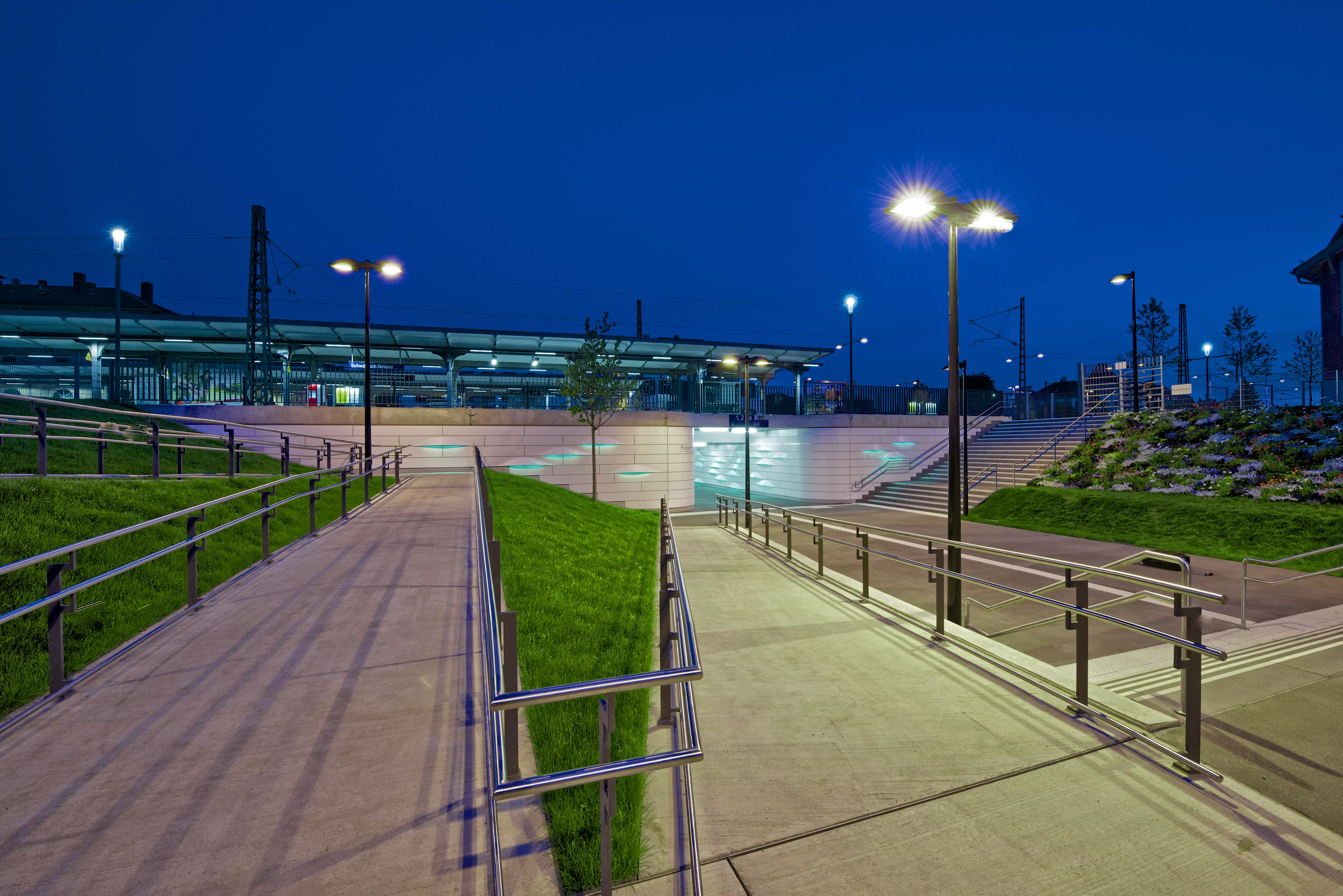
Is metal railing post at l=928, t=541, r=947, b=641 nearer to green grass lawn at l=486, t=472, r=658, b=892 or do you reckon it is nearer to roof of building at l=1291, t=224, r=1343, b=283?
green grass lawn at l=486, t=472, r=658, b=892

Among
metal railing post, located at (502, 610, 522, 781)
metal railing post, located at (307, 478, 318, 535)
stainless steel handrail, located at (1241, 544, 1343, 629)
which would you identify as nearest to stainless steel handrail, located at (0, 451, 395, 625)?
metal railing post, located at (307, 478, 318, 535)

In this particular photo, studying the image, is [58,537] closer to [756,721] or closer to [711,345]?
[756,721]

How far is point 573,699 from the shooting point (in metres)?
2.69

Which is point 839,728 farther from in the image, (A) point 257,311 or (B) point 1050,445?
(B) point 1050,445

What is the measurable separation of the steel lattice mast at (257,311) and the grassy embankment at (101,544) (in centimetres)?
1019

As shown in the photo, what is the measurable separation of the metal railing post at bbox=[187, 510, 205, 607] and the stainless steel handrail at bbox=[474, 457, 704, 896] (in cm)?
320

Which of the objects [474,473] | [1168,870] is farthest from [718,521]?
[1168,870]

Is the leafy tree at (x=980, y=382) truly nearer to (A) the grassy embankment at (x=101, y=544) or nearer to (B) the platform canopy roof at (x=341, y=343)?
(B) the platform canopy roof at (x=341, y=343)

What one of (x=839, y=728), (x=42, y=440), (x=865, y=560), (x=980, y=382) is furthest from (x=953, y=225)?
(x=980, y=382)

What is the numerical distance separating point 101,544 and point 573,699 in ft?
19.3

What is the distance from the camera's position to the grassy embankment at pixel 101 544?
3.93 m

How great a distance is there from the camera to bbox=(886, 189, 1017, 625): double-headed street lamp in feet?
22.8

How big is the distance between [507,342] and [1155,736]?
2381 cm

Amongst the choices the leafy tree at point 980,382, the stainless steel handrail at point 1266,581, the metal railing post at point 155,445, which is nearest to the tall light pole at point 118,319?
the metal railing post at point 155,445
